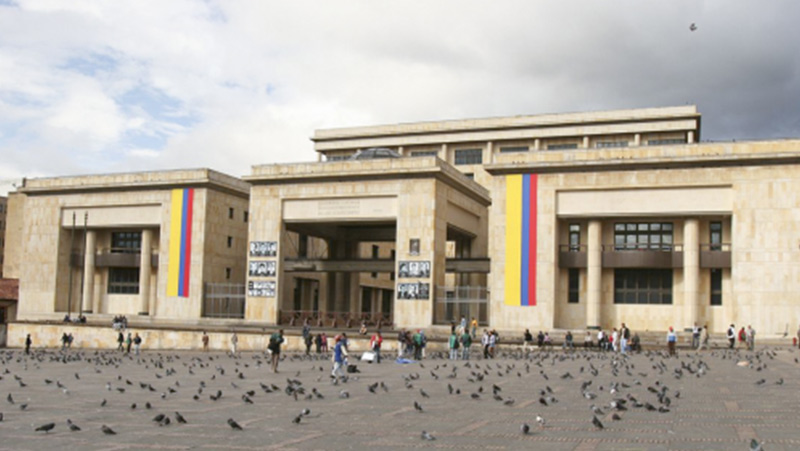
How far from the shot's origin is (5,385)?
25.7 m

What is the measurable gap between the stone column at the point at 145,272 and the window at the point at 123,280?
2.74 m

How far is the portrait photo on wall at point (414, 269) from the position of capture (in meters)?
52.7

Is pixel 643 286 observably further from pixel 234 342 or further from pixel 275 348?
pixel 275 348

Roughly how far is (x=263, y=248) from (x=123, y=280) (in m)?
17.7

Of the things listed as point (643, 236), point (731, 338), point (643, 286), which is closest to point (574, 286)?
point (643, 286)

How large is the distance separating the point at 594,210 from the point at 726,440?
37561mm

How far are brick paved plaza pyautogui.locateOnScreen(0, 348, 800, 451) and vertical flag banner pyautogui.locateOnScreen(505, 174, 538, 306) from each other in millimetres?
20480

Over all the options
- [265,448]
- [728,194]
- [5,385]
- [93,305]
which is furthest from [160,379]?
[93,305]

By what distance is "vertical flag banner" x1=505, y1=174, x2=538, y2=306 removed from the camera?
5084cm

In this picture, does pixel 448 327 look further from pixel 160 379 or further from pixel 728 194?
pixel 160 379

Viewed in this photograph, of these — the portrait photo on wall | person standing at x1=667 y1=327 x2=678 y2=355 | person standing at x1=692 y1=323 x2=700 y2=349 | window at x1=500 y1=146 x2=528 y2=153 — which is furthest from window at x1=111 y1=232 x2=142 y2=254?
person standing at x1=667 y1=327 x2=678 y2=355

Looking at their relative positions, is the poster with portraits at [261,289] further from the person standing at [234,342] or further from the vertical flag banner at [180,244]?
the person standing at [234,342]

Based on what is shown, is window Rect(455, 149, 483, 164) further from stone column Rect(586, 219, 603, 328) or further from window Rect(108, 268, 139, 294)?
window Rect(108, 268, 139, 294)

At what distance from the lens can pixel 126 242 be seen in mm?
69438
